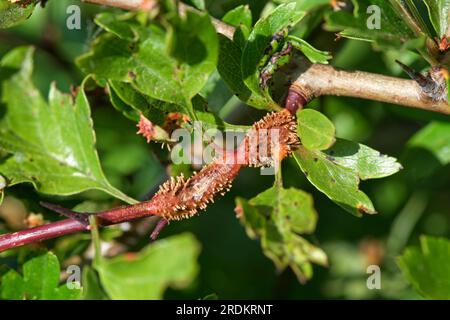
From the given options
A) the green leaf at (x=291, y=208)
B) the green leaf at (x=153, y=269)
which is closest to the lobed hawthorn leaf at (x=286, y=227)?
the green leaf at (x=291, y=208)

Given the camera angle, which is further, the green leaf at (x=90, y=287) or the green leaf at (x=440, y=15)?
the green leaf at (x=440, y=15)

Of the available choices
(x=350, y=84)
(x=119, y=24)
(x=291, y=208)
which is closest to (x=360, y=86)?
(x=350, y=84)

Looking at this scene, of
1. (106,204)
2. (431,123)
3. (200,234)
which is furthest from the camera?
(200,234)

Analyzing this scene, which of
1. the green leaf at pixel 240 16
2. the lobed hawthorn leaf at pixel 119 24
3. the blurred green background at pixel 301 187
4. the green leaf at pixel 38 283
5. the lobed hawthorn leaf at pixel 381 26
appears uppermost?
the lobed hawthorn leaf at pixel 119 24

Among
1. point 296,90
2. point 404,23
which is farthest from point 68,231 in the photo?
point 404,23

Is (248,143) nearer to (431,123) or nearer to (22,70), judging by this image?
(22,70)

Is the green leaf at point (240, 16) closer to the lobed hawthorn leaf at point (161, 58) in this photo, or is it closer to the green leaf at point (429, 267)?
the lobed hawthorn leaf at point (161, 58)

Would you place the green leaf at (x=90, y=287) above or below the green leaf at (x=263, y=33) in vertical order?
below
